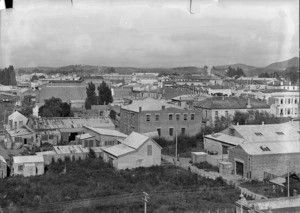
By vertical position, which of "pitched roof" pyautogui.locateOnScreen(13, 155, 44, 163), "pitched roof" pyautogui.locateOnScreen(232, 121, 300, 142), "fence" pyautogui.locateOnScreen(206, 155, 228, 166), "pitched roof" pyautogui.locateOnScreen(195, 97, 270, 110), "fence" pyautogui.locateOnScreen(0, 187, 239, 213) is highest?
"pitched roof" pyautogui.locateOnScreen(195, 97, 270, 110)

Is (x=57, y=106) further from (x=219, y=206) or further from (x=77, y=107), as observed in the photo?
(x=219, y=206)

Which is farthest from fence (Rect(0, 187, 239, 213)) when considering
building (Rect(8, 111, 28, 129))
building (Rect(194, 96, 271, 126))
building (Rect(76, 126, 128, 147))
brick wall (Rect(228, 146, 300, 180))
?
building (Rect(8, 111, 28, 129))

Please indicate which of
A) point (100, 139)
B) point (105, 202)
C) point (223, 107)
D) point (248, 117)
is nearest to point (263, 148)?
point (105, 202)

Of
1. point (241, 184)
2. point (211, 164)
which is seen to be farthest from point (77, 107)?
point (241, 184)

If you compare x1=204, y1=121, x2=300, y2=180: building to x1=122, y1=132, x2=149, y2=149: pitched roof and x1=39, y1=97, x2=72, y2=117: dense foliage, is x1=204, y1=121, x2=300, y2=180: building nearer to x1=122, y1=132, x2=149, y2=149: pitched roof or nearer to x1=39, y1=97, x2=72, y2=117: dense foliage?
x1=122, y1=132, x2=149, y2=149: pitched roof

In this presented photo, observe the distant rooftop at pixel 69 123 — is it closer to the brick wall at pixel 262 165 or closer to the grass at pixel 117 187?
the grass at pixel 117 187
